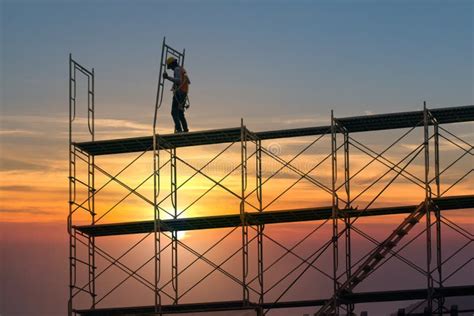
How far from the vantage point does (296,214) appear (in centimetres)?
3897

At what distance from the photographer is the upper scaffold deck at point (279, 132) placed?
38500 mm

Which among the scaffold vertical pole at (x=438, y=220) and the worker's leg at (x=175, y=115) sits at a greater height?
the worker's leg at (x=175, y=115)

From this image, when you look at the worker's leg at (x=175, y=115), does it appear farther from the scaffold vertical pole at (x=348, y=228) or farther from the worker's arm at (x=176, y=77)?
the scaffold vertical pole at (x=348, y=228)

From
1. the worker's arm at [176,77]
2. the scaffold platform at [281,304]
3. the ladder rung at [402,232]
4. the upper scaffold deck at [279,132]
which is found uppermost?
the worker's arm at [176,77]

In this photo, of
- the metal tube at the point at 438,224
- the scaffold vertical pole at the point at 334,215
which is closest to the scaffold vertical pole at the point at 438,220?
the metal tube at the point at 438,224

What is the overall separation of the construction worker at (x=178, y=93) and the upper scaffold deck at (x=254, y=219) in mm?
3312

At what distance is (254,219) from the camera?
39.7 metres

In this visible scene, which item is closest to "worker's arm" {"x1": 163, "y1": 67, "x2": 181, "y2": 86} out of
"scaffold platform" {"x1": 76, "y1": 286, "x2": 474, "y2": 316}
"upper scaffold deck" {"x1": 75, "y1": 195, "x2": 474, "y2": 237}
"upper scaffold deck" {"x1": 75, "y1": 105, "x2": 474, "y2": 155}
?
"upper scaffold deck" {"x1": 75, "y1": 105, "x2": 474, "y2": 155}

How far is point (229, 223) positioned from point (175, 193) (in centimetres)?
255

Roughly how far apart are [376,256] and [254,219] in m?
4.26

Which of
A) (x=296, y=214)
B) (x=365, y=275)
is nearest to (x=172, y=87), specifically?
(x=296, y=214)

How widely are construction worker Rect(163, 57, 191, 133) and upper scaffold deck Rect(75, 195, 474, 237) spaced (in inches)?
130

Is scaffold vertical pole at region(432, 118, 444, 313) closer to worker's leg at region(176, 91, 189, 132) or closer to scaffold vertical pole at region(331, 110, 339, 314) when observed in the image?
scaffold vertical pole at region(331, 110, 339, 314)

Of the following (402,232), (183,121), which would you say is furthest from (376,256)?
(183,121)
